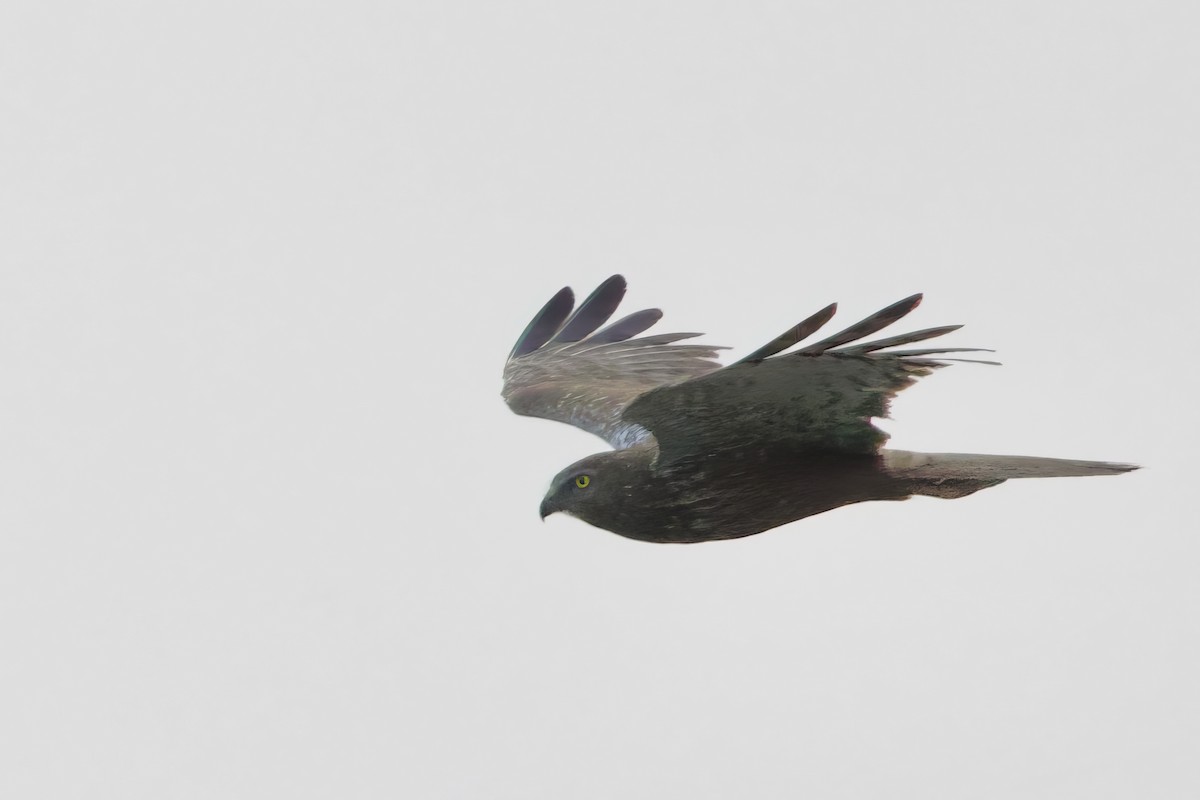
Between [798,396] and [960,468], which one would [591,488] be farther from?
[960,468]

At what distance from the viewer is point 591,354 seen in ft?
39.3

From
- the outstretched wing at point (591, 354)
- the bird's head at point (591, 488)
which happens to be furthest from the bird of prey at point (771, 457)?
the outstretched wing at point (591, 354)

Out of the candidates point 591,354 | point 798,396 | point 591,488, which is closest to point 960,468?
point 798,396

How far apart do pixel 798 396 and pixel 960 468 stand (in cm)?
122

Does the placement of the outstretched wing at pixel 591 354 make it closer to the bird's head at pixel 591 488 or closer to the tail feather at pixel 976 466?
the bird's head at pixel 591 488

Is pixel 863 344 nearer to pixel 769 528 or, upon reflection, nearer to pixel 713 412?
pixel 713 412

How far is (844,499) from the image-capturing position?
28.8 feet

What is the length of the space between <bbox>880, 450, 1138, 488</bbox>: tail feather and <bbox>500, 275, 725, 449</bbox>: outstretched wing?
275 centimetres

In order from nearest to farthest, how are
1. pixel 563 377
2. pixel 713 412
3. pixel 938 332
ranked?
pixel 938 332 → pixel 713 412 → pixel 563 377

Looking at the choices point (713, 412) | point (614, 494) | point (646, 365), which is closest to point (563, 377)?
point (646, 365)

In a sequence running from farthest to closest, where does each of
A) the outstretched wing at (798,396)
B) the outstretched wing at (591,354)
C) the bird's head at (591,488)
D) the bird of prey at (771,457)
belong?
the outstretched wing at (591,354), the bird's head at (591,488), the bird of prey at (771,457), the outstretched wing at (798,396)

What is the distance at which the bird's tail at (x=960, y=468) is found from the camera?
845 centimetres

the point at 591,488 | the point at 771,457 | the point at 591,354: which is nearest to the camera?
the point at 771,457

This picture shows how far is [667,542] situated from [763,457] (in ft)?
2.57
